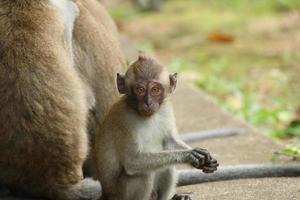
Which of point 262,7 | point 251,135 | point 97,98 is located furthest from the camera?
point 262,7

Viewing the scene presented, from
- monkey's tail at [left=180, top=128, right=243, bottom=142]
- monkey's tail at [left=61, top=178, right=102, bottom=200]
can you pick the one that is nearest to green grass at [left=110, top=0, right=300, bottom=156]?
monkey's tail at [left=180, top=128, right=243, bottom=142]

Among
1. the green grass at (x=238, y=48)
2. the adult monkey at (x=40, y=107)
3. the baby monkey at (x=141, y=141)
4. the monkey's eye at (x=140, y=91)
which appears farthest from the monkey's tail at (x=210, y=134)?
the monkey's eye at (x=140, y=91)

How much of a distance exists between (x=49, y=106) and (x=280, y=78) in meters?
6.11

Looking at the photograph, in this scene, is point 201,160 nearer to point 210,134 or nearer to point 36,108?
point 36,108

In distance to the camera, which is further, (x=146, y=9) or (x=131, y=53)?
(x=146, y=9)

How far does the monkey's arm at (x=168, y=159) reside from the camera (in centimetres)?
424

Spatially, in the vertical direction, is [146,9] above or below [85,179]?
above

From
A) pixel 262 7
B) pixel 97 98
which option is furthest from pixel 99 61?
pixel 262 7

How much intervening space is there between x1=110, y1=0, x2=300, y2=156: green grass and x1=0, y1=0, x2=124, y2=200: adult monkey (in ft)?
11.2

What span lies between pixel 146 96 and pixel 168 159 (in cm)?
34

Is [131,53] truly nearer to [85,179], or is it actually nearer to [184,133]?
[184,133]

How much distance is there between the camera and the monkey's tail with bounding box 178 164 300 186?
523 cm

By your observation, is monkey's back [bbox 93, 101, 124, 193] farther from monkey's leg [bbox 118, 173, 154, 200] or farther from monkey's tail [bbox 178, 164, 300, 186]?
monkey's tail [bbox 178, 164, 300, 186]

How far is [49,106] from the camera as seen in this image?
461cm
